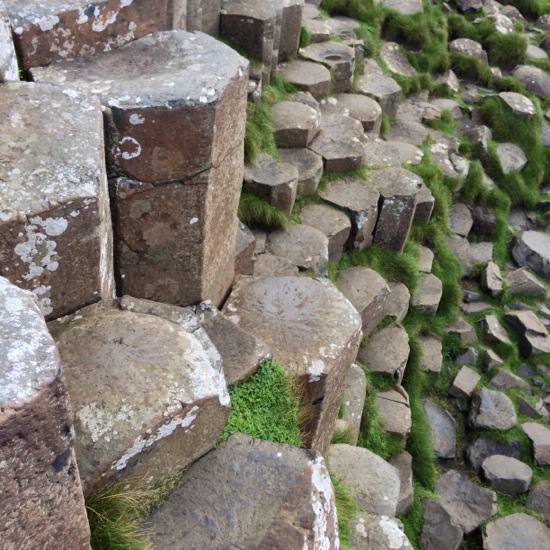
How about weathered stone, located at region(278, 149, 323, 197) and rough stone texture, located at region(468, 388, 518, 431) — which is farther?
rough stone texture, located at region(468, 388, 518, 431)

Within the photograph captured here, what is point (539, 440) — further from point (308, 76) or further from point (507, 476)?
point (308, 76)

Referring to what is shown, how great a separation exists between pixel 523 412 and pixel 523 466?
0.63 m

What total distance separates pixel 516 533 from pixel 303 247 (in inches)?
106

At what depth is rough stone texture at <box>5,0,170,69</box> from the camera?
2887mm

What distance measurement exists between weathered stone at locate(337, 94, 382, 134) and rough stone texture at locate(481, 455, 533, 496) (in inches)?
130

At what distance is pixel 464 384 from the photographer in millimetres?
6527

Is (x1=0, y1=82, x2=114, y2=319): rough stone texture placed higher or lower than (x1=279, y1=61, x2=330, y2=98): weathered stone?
higher

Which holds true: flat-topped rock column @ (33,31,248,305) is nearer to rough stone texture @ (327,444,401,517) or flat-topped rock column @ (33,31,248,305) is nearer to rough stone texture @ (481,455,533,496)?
rough stone texture @ (327,444,401,517)

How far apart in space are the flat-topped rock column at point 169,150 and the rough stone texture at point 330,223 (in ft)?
7.21

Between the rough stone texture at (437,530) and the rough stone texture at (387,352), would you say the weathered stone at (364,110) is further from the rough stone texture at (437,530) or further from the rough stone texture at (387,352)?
the rough stone texture at (437,530)

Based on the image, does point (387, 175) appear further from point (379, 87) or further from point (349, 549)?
point (349, 549)

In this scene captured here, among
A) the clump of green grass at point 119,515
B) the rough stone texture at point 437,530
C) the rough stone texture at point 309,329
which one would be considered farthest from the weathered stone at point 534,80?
the clump of green grass at point 119,515

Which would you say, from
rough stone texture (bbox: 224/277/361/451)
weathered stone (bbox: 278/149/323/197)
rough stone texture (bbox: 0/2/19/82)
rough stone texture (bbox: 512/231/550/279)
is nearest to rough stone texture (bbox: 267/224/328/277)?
weathered stone (bbox: 278/149/323/197)

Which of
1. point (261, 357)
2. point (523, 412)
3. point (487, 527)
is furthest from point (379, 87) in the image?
point (261, 357)
